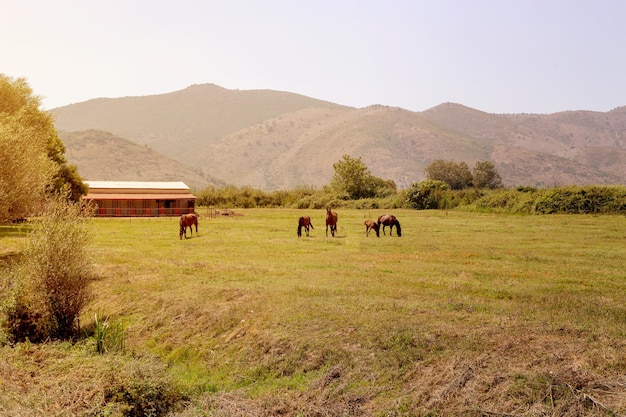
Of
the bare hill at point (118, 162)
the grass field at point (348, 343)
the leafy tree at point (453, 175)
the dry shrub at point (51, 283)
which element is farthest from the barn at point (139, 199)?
the bare hill at point (118, 162)

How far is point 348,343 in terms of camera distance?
511 inches

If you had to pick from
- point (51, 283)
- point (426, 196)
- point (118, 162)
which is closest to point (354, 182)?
point (426, 196)

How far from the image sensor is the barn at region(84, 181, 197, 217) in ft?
204

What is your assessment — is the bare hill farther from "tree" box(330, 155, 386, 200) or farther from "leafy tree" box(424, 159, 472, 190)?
"tree" box(330, 155, 386, 200)

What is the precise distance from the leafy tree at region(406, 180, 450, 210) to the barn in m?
29.4

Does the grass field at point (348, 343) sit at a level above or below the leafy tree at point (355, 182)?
below

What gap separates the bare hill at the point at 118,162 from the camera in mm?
159125

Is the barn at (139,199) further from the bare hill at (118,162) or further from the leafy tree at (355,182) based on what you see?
the bare hill at (118,162)

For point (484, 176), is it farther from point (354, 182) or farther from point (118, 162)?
point (118, 162)

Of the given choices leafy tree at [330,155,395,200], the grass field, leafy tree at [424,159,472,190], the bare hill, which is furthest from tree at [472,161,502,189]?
the grass field

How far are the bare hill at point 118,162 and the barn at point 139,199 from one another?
9294cm

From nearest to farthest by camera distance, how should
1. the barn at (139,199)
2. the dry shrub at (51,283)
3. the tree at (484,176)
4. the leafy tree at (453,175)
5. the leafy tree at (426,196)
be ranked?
the dry shrub at (51,283) → the barn at (139,199) → the leafy tree at (426,196) → the leafy tree at (453,175) → the tree at (484,176)

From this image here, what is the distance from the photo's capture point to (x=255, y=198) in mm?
85375

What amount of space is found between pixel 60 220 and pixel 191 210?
4977 cm
